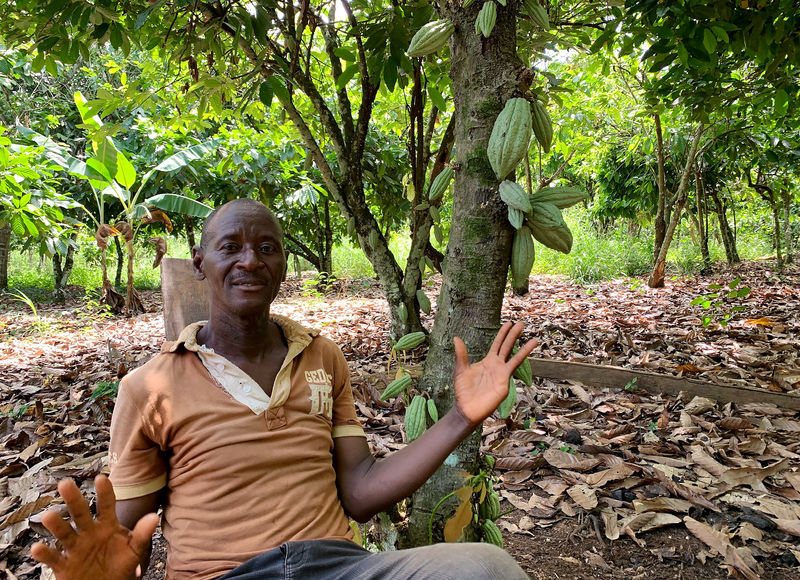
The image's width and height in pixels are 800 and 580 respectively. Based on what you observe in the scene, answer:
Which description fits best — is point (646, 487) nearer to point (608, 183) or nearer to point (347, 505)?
point (347, 505)

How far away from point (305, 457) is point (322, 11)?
263 cm

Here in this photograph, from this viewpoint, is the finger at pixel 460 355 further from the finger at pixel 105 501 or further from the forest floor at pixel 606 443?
the forest floor at pixel 606 443

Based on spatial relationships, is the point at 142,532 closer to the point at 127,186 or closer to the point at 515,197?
the point at 515,197

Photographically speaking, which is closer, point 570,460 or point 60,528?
point 60,528

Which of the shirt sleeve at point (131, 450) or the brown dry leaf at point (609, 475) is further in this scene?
the brown dry leaf at point (609, 475)

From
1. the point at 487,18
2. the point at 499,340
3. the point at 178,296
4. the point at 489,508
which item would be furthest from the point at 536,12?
the point at 178,296

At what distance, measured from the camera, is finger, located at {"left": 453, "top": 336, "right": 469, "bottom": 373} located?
104cm

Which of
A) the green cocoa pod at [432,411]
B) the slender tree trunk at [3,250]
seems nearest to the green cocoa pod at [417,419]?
the green cocoa pod at [432,411]

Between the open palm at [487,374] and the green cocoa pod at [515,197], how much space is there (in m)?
0.23

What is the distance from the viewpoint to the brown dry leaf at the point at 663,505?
5.53 ft

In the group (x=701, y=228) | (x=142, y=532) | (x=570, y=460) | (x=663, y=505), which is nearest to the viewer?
(x=142, y=532)

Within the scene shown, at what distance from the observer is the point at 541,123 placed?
1.06 meters

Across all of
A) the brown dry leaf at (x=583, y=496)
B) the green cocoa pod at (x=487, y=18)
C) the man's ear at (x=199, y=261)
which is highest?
the green cocoa pod at (x=487, y=18)

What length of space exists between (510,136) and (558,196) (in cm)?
18
